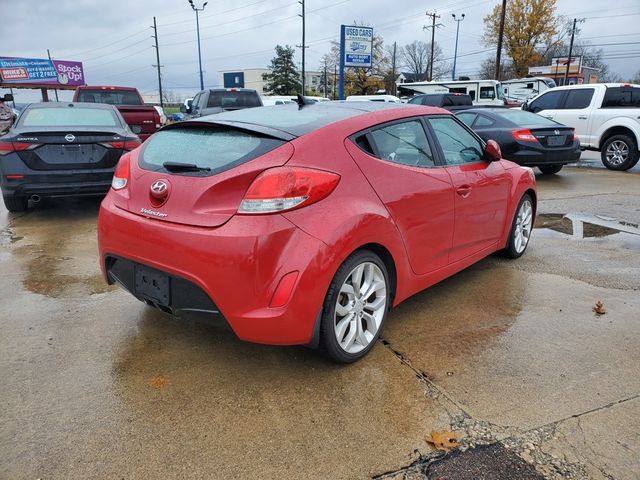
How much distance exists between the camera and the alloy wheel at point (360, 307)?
2.85 m

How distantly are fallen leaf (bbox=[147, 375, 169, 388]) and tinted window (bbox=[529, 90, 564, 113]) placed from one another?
491 inches

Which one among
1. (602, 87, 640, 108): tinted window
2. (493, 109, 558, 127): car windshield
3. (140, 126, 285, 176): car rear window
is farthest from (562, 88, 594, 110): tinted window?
(140, 126, 285, 176): car rear window

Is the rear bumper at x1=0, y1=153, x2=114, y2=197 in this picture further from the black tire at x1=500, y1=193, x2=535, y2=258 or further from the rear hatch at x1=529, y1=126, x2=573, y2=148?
the rear hatch at x1=529, y1=126, x2=573, y2=148

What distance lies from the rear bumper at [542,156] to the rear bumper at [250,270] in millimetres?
8060

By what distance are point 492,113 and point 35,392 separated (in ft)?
31.6

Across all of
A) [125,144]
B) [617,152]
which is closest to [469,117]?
[617,152]

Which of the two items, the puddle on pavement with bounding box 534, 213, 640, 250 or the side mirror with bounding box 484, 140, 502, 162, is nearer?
the side mirror with bounding box 484, 140, 502, 162

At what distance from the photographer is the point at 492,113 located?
33.5 feet

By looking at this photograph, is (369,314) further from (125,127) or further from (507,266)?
(125,127)

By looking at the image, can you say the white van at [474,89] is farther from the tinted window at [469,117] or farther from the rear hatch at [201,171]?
the rear hatch at [201,171]

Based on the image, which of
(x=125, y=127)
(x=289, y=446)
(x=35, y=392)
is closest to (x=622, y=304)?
(x=289, y=446)

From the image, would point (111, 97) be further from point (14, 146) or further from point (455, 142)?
point (455, 142)

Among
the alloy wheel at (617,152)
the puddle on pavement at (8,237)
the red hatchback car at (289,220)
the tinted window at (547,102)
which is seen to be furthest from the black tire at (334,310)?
the tinted window at (547,102)

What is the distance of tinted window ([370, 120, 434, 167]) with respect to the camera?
10.5 feet
